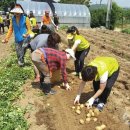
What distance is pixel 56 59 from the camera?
255 inches

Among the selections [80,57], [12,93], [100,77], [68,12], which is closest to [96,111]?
[100,77]

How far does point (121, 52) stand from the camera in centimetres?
1310

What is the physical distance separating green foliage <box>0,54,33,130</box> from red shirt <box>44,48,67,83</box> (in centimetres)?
103

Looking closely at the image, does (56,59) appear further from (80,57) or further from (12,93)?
(80,57)

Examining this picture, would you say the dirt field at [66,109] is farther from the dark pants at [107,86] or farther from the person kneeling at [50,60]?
the person kneeling at [50,60]

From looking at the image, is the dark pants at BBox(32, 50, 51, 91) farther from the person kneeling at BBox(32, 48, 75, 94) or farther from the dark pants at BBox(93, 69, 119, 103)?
the dark pants at BBox(93, 69, 119, 103)

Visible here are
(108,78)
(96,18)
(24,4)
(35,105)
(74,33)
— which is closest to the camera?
(108,78)

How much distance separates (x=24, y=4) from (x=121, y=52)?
18.0 m

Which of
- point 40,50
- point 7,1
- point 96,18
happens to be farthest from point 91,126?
point 7,1

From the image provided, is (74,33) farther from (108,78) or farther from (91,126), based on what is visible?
(91,126)

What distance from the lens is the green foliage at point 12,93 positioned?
5699 mm

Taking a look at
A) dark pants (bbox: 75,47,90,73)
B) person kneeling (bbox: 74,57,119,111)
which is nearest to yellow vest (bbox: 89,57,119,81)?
person kneeling (bbox: 74,57,119,111)

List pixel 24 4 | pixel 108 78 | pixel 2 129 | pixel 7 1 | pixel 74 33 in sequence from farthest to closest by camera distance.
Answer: pixel 7 1, pixel 24 4, pixel 74 33, pixel 108 78, pixel 2 129

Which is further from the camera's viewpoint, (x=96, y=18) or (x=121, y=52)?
(x=96, y=18)
